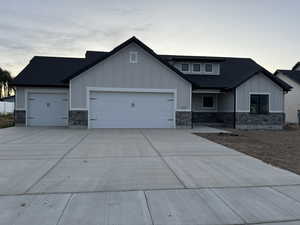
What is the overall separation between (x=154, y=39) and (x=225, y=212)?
18.3 m

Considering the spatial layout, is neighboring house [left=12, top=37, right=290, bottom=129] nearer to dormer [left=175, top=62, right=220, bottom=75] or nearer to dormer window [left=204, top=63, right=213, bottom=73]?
dormer [left=175, top=62, right=220, bottom=75]

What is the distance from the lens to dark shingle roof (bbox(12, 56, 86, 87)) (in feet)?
53.5

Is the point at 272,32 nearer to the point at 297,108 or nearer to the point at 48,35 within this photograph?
the point at 297,108

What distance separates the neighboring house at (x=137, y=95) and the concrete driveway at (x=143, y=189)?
7824 millimetres

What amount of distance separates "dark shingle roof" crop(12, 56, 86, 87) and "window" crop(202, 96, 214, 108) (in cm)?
1078

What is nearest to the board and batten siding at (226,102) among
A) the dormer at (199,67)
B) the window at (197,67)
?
the dormer at (199,67)

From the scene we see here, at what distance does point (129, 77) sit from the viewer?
15.0 m

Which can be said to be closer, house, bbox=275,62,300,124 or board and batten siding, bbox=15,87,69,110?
board and batten siding, bbox=15,87,69,110

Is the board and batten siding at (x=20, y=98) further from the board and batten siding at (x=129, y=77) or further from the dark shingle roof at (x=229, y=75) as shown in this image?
the dark shingle roof at (x=229, y=75)

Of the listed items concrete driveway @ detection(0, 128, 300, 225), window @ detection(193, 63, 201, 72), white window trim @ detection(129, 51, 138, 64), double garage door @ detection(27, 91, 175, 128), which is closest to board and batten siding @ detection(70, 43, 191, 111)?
white window trim @ detection(129, 51, 138, 64)

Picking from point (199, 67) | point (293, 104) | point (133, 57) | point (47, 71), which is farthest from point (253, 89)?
point (47, 71)

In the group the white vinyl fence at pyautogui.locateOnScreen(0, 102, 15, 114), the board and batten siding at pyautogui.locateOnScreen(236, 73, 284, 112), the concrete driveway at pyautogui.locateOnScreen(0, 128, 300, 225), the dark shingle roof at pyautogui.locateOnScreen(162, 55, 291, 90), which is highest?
the dark shingle roof at pyautogui.locateOnScreen(162, 55, 291, 90)

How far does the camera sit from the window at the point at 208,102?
19188 millimetres

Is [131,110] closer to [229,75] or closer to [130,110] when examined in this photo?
[130,110]
